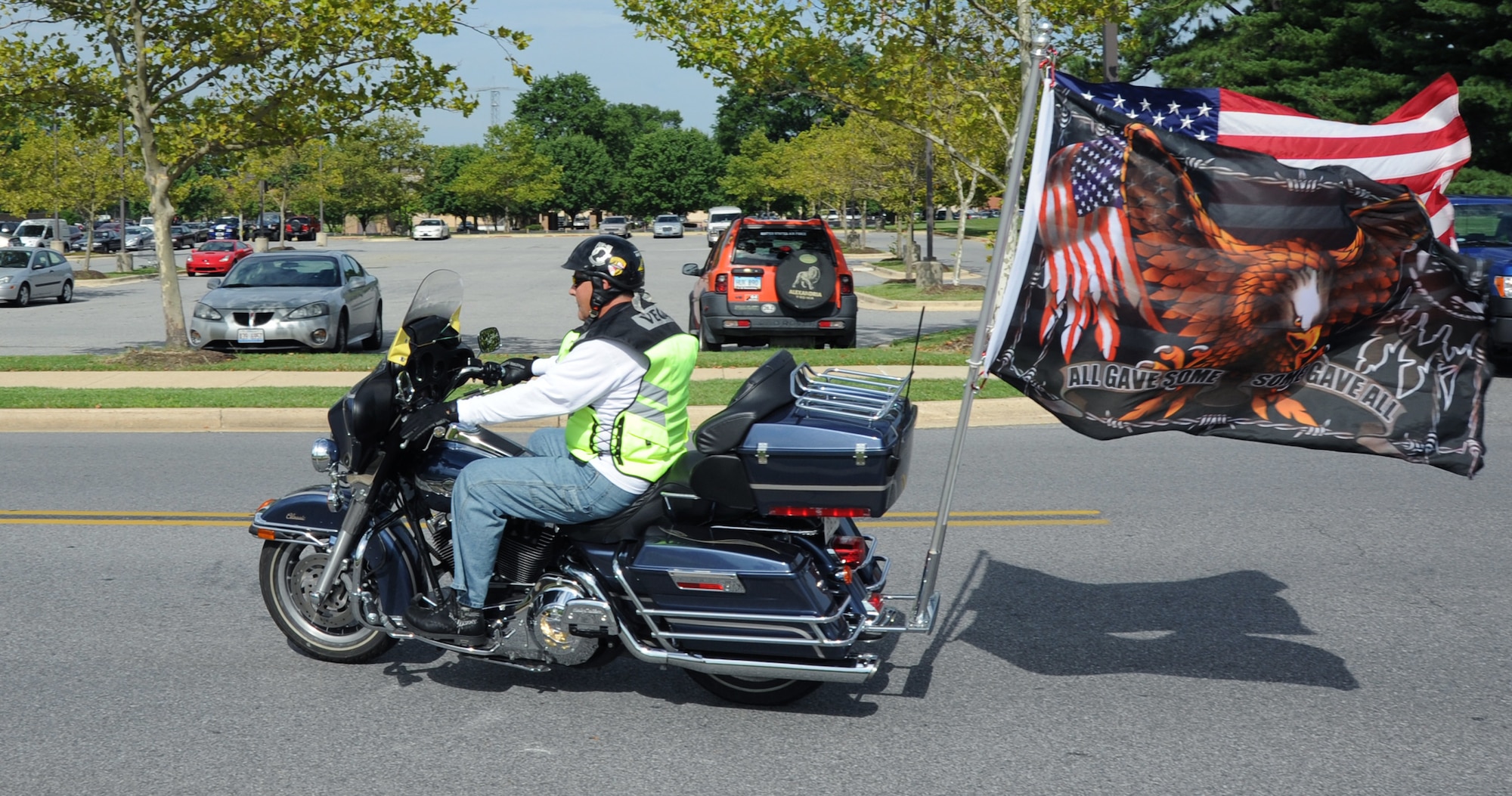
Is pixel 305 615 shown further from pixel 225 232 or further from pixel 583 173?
pixel 583 173

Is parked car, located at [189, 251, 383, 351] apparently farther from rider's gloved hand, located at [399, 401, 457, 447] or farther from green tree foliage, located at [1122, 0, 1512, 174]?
green tree foliage, located at [1122, 0, 1512, 174]

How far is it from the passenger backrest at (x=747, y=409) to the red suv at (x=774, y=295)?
39.4 feet

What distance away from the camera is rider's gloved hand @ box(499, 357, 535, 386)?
4449 mm

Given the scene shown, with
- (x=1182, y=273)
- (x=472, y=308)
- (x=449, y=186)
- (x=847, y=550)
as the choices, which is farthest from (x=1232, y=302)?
(x=449, y=186)

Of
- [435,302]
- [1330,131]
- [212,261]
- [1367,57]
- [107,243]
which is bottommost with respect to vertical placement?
[107,243]

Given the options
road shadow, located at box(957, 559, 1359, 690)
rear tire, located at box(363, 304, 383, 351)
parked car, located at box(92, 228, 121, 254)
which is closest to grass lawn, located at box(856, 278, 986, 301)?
rear tire, located at box(363, 304, 383, 351)

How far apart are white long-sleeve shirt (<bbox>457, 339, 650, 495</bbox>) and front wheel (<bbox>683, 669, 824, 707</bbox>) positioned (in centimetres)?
109

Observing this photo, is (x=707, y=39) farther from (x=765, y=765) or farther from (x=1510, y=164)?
(x=1510, y=164)

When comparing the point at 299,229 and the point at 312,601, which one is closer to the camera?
the point at 312,601

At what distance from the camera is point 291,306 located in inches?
652

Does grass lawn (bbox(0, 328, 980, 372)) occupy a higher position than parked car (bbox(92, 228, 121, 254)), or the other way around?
grass lawn (bbox(0, 328, 980, 372))

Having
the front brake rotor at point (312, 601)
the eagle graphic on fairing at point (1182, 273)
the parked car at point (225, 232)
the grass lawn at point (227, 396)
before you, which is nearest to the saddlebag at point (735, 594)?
the eagle graphic on fairing at point (1182, 273)

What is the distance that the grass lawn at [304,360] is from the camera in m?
14.6

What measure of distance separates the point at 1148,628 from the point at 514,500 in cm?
288
